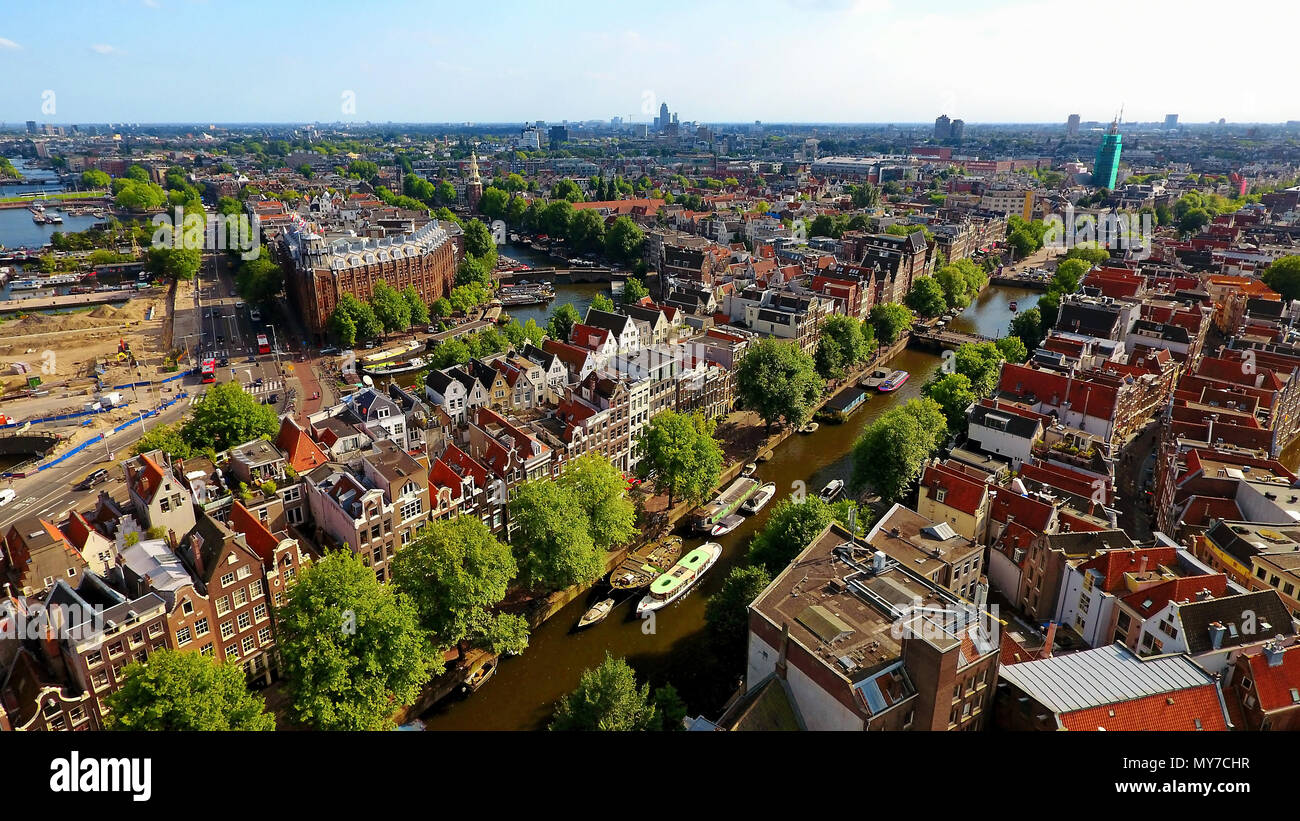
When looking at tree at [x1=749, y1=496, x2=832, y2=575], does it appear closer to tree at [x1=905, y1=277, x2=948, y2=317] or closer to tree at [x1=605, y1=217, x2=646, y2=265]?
tree at [x1=905, y1=277, x2=948, y2=317]

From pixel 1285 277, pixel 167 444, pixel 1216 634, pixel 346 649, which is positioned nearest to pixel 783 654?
pixel 346 649

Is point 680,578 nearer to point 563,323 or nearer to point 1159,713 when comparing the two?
point 1159,713

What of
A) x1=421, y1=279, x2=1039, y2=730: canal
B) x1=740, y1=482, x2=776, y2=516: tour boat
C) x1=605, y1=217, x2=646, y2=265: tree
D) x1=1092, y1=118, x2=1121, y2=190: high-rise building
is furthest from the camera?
x1=1092, y1=118, x2=1121, y2=190: high-rise building

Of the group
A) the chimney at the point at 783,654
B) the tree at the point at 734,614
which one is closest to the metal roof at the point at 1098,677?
the chimney at the point at 783,654

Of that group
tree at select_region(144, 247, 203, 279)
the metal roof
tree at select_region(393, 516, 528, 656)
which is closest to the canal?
tree at select_region(393, 516, 528, 656)

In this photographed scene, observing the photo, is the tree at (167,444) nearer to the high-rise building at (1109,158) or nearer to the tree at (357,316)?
the tree at (357,316)

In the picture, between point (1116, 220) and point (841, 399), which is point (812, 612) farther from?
point (1116, 220)
